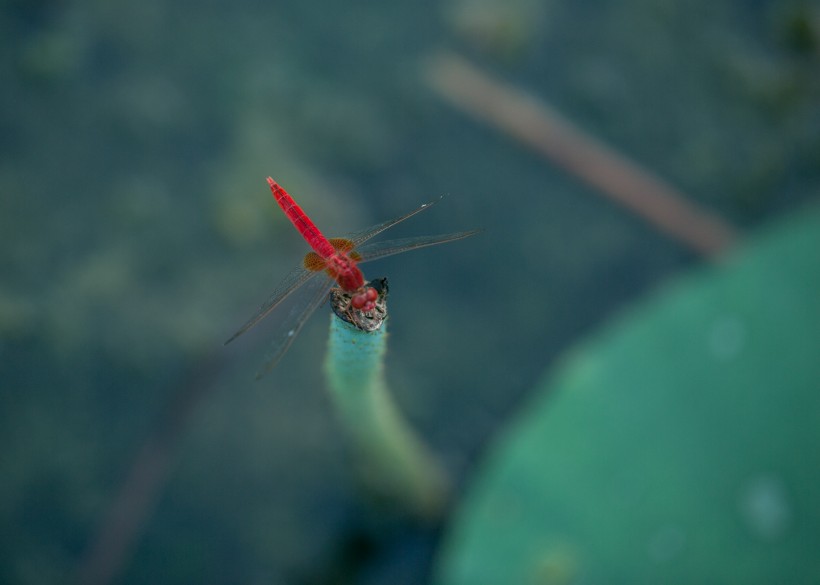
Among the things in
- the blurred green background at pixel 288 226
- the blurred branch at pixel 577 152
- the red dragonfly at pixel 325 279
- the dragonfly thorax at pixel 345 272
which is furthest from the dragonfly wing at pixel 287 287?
the blurred branch at pixel 577 152

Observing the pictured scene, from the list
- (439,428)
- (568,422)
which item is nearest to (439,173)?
(439,428)

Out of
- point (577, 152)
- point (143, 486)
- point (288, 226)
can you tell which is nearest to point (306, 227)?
point (288, 226)

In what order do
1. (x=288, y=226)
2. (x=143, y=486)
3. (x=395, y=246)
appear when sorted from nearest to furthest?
(x=395, y=246) < (x=143, y=486) < (x=288, y=226)

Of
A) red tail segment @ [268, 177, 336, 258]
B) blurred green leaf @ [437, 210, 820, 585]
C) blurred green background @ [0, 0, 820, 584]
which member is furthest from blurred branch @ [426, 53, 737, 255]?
red tail segment @ [268, 177, 336, 258]

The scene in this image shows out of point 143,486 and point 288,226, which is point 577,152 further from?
point 143,486

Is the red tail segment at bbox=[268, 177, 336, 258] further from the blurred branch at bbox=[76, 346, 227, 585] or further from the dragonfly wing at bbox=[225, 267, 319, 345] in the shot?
the blurred branch at bbox=[76, 346, 227, 585]

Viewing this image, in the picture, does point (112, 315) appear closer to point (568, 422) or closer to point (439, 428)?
point (439, 428)

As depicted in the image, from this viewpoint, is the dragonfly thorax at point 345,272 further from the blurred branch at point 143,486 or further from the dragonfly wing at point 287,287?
the blurred branch at point 143,486
